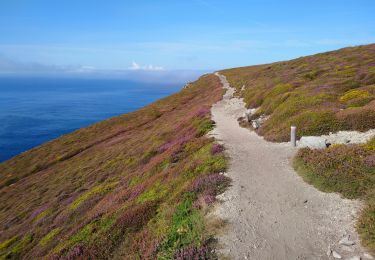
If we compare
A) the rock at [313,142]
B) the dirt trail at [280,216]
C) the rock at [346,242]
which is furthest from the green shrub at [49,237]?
the rock at [346,242]

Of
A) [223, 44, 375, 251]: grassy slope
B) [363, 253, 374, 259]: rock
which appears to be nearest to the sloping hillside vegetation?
[223, 44, 375, 251]: grassy slope

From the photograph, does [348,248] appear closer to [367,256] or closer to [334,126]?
[367,256]

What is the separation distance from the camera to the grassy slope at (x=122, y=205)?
13.0 m

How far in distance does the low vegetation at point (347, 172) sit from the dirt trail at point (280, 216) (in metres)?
0.44

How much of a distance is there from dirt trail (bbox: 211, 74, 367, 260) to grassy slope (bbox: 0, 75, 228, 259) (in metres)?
1.07

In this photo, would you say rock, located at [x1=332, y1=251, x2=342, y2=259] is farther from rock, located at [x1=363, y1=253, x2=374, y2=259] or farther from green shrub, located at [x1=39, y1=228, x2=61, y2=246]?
green shrub, located at [x1=39, y1=228, x2=61, y2=246]

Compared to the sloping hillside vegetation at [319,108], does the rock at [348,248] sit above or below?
below

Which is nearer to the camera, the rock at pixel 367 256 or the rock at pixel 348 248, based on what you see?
the rock at pixel 367 256

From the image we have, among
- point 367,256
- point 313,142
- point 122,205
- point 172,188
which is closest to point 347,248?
point 367,256

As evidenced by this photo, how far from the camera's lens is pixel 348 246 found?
10.1 metres

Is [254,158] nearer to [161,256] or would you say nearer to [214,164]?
[214,164]

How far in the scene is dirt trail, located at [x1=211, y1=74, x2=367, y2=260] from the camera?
10.3 metres

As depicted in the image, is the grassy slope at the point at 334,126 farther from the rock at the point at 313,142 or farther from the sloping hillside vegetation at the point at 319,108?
the rock at the point at 313,142

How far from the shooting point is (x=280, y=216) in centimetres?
1250
